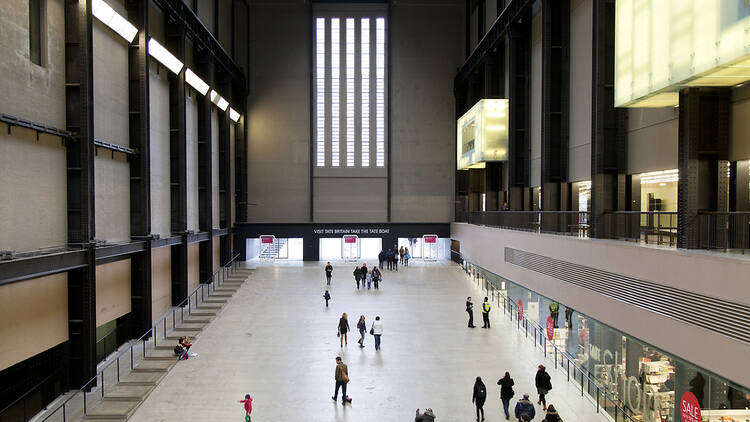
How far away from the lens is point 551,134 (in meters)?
19.1

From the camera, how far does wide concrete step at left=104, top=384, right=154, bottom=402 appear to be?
41.1ft

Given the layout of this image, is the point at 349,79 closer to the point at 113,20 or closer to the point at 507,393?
the point at 113,20

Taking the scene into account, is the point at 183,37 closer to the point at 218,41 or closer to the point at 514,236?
the point at 218,41

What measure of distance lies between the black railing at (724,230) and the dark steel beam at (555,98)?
9260 millimetres

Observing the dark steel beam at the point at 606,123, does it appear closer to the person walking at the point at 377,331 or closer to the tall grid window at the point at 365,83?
the person walking at the point at 377,331

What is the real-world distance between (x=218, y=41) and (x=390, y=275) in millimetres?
Result: 18438

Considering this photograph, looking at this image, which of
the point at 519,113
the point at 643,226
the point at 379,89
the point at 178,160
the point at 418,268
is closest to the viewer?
the point at 643,226

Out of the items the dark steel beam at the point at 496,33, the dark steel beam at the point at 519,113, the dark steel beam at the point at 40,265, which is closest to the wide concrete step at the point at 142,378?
the dark steel beam at the point at 40,265

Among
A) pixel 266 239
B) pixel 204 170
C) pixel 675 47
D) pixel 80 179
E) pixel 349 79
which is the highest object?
pixel 349 79

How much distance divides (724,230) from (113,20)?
749 inches

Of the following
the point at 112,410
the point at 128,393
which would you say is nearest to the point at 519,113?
the point at 128,393

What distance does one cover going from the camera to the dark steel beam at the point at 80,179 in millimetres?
13422

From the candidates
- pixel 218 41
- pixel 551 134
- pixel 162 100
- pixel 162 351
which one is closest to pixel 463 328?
pixel 551 134

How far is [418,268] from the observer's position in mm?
32812
